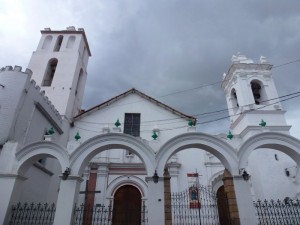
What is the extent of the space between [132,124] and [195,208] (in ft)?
23.1

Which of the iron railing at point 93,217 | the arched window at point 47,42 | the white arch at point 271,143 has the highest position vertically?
the arched window at point 47,42

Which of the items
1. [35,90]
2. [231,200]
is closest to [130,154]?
[35,90]

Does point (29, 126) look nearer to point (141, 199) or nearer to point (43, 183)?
point (43, 183)

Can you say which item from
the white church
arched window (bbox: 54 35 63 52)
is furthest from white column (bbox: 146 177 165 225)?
arched window (bbox: 54 35 63 52)

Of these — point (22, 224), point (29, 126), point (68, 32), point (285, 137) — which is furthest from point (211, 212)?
point (68, 32)

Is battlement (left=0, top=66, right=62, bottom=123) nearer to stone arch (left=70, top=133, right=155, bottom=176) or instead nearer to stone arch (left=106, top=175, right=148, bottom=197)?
stone arch (left=70, top=133, right=155, bottom=176)

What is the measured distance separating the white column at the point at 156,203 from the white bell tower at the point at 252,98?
29.5ft

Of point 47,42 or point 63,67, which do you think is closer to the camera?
point 63,67

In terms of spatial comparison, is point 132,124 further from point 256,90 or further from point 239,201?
point 256,90

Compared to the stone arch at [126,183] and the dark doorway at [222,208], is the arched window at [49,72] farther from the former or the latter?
the dark doorway at [222,208]

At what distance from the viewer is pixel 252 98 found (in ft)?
55.3

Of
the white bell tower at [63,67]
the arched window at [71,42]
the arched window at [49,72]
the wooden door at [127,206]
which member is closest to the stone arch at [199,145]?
Answer: the wooden door at [127,206]

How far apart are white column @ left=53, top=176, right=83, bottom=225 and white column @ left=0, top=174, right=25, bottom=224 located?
70.3 inches

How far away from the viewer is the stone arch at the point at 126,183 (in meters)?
13.5
